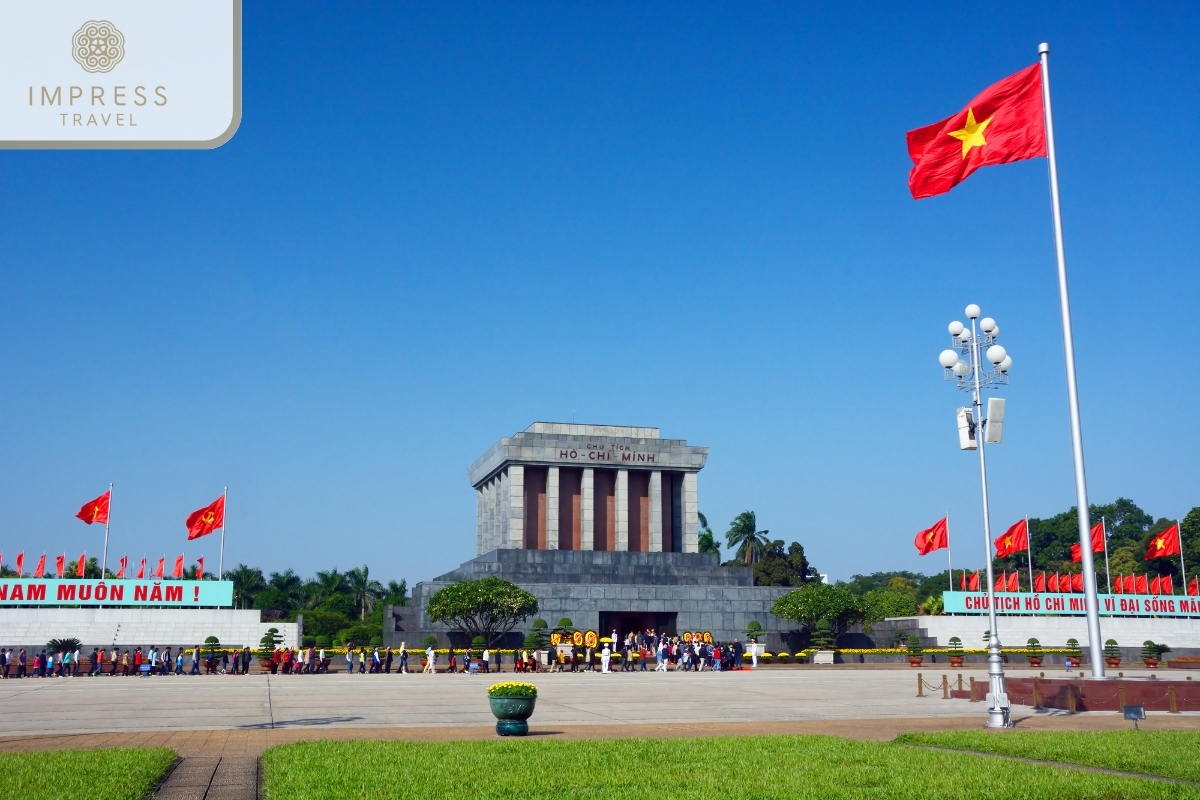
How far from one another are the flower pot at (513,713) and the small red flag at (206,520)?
146ft

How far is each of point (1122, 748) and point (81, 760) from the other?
15.6 metres

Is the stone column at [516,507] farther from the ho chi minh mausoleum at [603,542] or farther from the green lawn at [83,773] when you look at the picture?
the green lawn at [83,773]

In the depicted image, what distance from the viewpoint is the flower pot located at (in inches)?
766

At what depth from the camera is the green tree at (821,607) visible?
191 ft

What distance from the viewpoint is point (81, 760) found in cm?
1495

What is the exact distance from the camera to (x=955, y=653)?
184ft

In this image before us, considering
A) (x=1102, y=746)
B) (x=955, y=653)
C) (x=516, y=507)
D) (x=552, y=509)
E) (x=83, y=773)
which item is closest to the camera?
(x=83, y=773)

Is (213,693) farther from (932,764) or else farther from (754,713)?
(932,764)

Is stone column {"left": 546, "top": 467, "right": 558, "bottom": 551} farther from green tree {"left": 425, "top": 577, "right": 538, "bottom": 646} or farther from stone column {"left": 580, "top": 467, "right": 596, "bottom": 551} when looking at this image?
green tree {"left": 425, "top": 577, "right": 538, "bottom": 646}

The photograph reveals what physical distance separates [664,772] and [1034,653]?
5037 centimetres

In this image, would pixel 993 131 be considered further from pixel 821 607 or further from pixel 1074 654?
pixel 1074 654

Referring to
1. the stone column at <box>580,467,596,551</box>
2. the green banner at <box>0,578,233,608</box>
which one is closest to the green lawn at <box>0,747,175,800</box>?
the green banner at <box>0,578,233,608</box>

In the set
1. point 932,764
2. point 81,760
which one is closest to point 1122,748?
point 932,764

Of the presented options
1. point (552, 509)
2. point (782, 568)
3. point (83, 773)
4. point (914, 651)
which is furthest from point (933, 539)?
point (83, 773)
